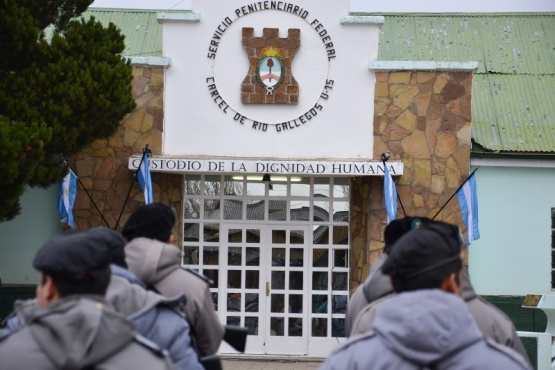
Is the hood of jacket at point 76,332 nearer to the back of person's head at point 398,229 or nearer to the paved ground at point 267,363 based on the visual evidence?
the back of person's head at point 398,229

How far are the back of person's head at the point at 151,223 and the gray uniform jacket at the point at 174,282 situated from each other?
0.39ft

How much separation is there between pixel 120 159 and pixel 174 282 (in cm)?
1027

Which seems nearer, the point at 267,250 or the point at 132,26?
the point at 267,250

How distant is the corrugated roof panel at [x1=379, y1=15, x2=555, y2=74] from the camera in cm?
1905

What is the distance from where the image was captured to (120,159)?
16.3 m

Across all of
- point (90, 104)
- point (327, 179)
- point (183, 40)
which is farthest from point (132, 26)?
point (90, 104)

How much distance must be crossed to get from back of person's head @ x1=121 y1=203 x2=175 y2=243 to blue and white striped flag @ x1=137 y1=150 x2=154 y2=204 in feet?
30.0

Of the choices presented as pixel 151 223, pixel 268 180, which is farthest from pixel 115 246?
pixel 268 180

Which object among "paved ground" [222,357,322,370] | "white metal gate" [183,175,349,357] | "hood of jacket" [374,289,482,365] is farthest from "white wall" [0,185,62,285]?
"hood of jacket" [374,289,482,365]

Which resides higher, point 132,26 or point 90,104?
point 132,26

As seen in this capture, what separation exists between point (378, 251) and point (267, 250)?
1771 millimetres

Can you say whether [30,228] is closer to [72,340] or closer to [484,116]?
[484,116]

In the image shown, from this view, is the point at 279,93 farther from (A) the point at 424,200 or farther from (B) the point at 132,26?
(B) the point at 132,26

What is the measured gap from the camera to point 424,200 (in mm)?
16141
